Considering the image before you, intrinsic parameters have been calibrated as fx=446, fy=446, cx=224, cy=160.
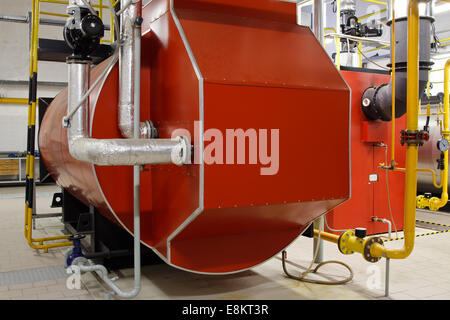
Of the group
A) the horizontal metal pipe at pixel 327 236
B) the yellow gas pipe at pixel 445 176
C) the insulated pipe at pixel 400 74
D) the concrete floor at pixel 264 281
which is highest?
the insulated pipe at pixel 400 74

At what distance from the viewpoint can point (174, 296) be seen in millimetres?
3215

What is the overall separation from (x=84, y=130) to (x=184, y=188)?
792mm

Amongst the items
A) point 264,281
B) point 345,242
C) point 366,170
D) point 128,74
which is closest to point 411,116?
point 345,242

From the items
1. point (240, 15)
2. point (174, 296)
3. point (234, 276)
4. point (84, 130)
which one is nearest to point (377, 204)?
point (234, 276)

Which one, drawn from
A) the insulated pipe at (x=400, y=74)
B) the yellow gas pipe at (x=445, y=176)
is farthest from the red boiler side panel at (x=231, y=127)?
the yellow gas pipe at (x=445, y=176)

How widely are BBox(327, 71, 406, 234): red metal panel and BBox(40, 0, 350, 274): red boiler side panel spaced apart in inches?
86.3

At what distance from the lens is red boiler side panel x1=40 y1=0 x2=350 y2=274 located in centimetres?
243

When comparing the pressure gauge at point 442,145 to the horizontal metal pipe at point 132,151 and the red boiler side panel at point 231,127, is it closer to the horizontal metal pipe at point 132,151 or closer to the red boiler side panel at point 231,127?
the red boiler side panel at point 231,127

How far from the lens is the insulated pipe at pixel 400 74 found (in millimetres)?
3781

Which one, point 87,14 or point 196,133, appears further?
point 87,14

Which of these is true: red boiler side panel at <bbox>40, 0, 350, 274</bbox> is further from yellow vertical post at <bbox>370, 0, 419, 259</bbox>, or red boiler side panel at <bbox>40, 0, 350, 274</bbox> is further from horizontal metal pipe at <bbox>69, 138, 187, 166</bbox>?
yellow vertical post at <bbox>370, 0, 419, 259</bbox>

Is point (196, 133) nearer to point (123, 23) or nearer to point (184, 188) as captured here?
point (184, 188)

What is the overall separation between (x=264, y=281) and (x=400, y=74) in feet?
7.07

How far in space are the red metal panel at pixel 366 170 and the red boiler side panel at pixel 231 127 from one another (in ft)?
7.19
